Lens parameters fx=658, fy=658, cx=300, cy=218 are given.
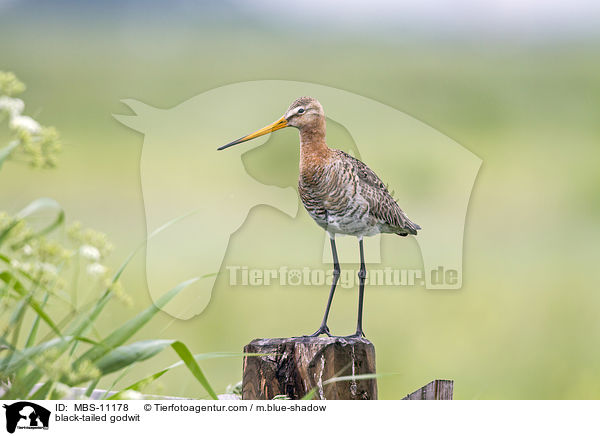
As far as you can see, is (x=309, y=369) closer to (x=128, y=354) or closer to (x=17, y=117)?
(x=128, y=354)

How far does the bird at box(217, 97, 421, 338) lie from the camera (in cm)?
405

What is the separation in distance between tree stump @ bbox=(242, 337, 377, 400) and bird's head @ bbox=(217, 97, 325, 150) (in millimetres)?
1297

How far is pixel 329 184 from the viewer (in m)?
4.12

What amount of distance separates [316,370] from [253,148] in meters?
1.87

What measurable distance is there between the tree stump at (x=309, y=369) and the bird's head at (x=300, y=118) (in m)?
1.30

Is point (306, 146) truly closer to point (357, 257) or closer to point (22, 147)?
point (357, 257)

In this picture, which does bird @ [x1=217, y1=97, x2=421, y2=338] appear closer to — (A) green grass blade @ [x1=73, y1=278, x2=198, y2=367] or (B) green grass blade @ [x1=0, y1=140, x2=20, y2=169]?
(A) green grass blade @ [x1=73, y1=278, x2=198, y2=367]

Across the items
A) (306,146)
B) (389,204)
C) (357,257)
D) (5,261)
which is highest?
(306,146)

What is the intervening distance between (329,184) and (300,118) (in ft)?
1.47

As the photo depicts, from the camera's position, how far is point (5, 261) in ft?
7.27

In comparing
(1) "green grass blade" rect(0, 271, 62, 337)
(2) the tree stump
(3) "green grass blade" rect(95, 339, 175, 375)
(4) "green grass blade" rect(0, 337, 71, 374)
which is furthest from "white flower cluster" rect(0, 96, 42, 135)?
(2) the tree stump

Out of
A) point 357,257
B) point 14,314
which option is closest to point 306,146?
point 357,257
